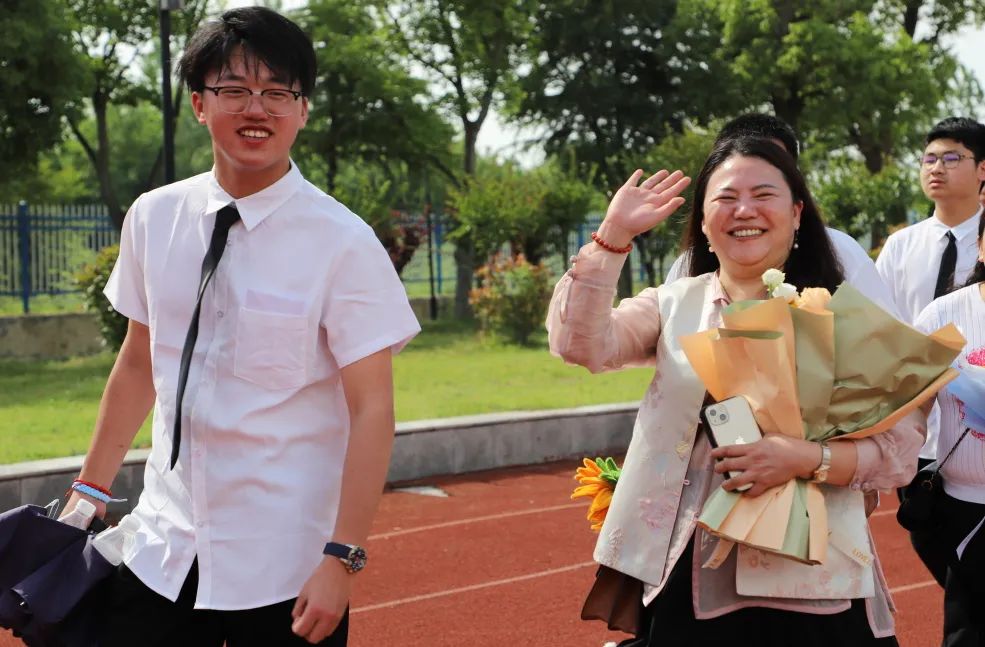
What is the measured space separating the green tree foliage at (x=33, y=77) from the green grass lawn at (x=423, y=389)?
4.05 meters

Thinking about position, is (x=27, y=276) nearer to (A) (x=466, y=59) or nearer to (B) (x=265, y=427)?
(A) (x=466, y=59)

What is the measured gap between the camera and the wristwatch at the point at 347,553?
2.58 m

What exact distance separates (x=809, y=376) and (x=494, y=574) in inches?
159

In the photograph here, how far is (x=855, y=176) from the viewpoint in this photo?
2753 cm

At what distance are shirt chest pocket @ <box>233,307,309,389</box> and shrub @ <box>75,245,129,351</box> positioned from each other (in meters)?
12.7

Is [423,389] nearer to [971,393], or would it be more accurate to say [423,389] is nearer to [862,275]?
[971,393]

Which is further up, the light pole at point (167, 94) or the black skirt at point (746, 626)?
the light pole at point (167, 94)

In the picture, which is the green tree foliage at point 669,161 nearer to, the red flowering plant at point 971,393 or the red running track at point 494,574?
the red running track at point 494,574

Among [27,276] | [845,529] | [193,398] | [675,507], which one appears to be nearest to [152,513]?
[193,398]

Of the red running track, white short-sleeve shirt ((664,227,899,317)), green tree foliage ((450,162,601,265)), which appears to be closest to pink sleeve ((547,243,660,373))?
white short-sleeve shirt ((664,227,899,317))

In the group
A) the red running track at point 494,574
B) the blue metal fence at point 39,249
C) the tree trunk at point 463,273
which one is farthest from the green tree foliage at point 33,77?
the red running track at point 494,574

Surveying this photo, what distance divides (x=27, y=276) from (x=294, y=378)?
55.9 ft

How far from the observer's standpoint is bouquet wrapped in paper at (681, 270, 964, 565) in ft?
9.27

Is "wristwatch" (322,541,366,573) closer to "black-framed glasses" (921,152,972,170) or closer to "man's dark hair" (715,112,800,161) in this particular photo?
"man's dark hair" (715,112,800,161)
